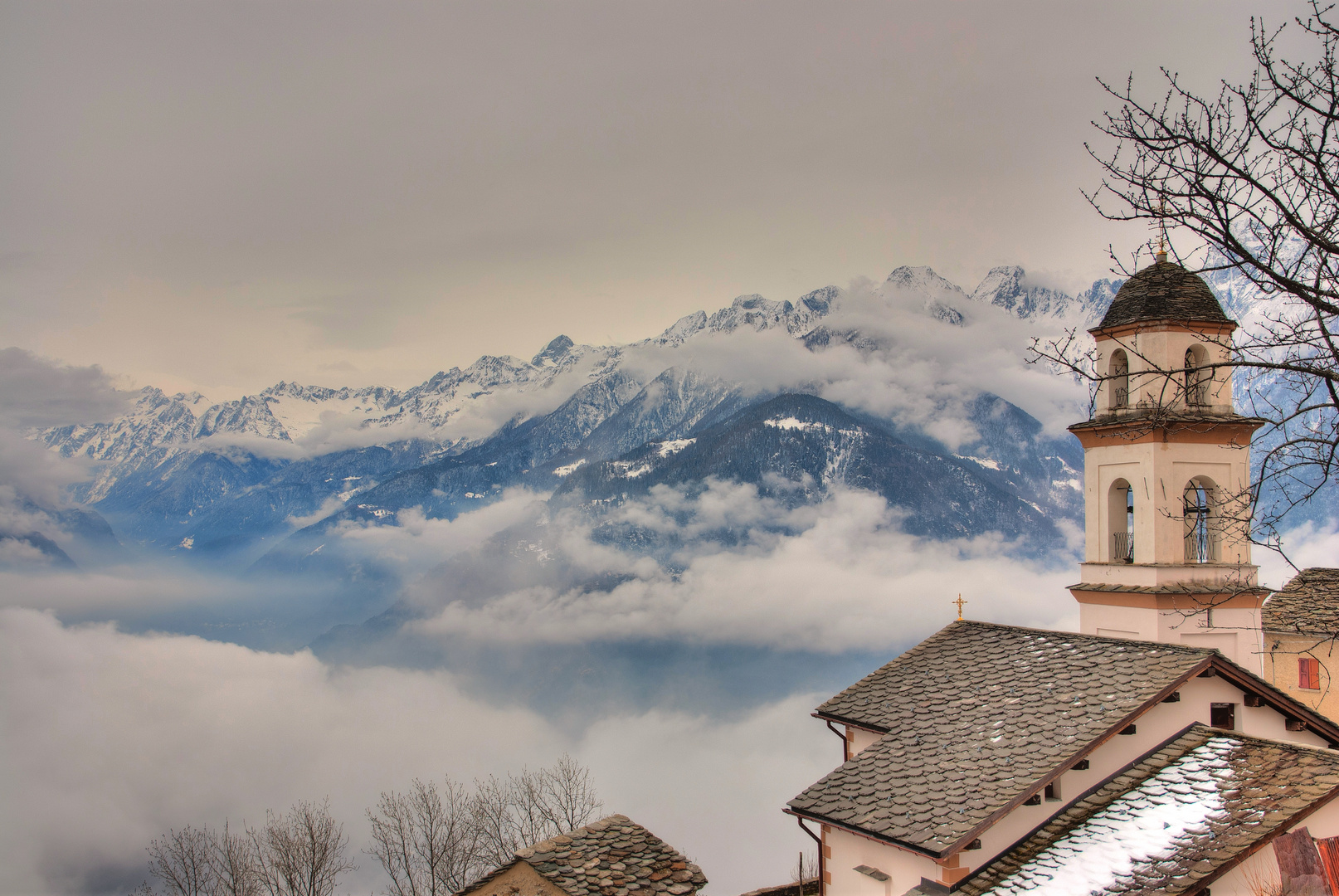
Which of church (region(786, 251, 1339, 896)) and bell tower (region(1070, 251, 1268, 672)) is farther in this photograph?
bell tower (region(1070, 251, 1268, 672))

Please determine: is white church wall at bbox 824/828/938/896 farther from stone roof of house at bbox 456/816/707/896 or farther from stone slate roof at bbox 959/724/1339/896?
stone roof of house at bbox 456/816/707/896

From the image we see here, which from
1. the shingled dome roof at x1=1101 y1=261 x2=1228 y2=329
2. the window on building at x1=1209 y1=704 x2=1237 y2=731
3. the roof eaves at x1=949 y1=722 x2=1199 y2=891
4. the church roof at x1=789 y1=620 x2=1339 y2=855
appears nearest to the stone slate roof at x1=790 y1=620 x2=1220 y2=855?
the church roof at x1=789 y1=620 x2=1339 y2=855

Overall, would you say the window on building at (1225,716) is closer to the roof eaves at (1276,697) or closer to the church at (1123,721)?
the church at (1123,721)

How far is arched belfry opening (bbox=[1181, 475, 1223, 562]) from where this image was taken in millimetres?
19984

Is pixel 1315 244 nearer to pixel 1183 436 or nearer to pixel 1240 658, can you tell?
pixel 1183 436

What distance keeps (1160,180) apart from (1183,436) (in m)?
13.9

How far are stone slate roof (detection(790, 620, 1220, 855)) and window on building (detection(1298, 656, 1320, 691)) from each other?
1170 cm

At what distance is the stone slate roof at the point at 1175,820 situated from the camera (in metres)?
12.2

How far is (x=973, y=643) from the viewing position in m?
20.0

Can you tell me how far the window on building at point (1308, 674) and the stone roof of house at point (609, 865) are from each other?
19490 millimetres

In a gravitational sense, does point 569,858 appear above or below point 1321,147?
below

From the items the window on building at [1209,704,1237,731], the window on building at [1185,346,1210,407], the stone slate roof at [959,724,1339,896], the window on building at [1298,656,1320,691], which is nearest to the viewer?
the stone slate roof at [959,724,1339,896]

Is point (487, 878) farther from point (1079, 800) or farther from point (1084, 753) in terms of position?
point (1084, 753)

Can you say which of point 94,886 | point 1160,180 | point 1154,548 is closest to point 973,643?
point 1154,548
